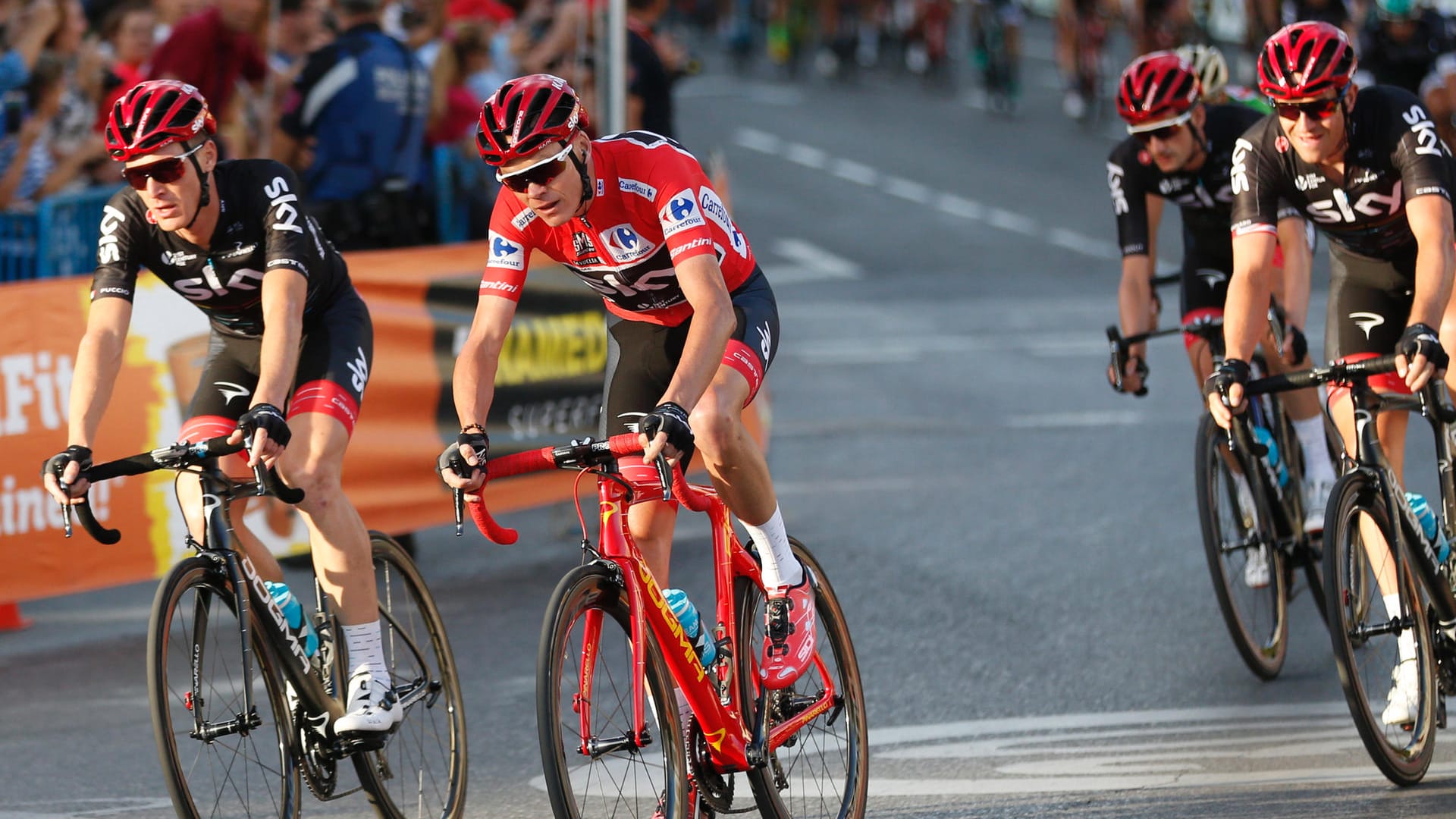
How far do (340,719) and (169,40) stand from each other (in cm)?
655

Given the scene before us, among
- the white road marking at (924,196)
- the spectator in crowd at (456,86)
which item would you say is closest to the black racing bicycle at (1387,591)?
the spectator in crowd at (456,86)

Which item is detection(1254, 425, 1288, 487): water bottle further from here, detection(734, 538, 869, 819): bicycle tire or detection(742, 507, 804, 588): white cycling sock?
detection(742, 507, 804, 588): white cycling sock

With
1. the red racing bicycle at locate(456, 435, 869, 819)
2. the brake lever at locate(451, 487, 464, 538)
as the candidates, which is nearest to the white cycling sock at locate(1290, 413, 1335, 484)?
the red racing bicycle at locate(456, 435, 869, 819)

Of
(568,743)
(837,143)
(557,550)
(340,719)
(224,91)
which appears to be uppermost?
(224,91)

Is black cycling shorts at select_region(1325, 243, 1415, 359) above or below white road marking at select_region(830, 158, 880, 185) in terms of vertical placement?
above

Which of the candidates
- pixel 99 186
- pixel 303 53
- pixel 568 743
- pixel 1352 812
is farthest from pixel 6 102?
pixel 1352 812

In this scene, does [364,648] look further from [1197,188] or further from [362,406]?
[1197,188]

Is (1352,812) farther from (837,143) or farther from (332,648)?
(837,143)

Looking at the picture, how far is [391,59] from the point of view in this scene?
1027 cm

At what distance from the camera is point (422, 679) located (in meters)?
5.82

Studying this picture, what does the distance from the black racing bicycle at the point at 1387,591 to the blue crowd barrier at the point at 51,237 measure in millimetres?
6723

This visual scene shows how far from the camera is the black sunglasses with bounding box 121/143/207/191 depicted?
5.34 meters

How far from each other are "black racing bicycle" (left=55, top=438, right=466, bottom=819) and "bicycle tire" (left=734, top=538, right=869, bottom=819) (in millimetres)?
1039

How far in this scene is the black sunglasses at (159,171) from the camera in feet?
17.5
